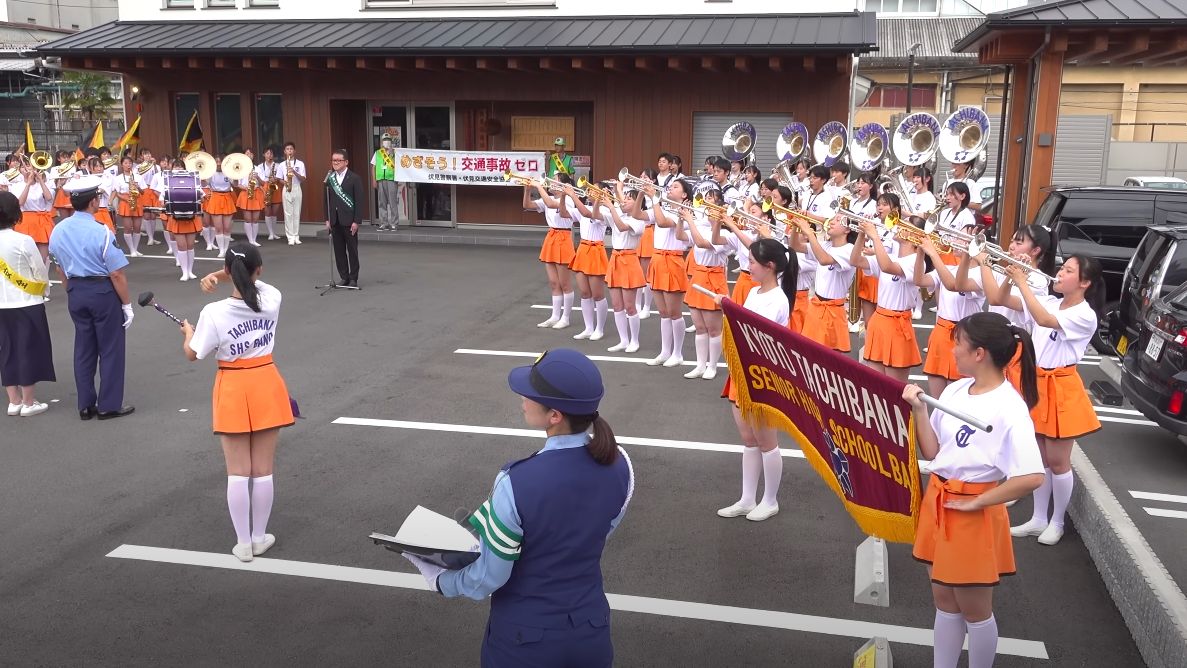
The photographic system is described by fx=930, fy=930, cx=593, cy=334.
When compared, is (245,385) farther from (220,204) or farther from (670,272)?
(220,204)

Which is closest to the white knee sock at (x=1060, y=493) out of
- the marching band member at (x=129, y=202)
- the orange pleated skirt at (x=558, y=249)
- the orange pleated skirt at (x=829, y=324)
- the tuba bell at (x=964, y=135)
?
the orange pleated skirt at (x=829, y=324)

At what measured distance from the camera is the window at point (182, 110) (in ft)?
69.5

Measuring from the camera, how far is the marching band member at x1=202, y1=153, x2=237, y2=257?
1673 centimetres

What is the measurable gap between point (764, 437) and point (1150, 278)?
495 centimetres

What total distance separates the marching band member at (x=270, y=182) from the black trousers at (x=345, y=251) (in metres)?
5.47

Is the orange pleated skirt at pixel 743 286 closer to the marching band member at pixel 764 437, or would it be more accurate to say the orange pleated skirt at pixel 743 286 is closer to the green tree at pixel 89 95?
the marching band member at pixel 764 437

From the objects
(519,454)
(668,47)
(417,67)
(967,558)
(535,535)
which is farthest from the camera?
(417,67)

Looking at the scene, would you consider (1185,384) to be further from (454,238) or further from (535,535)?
(454,238)

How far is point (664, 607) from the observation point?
192 inches

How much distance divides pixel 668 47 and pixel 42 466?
42.7 ft

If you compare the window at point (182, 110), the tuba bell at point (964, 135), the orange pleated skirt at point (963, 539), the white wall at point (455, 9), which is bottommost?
the orange pleated skirt at point (963, 539)

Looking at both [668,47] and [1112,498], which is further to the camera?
[668,47]

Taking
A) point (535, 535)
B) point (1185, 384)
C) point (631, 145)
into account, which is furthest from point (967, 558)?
point (631, 145)

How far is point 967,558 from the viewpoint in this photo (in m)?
3.74
